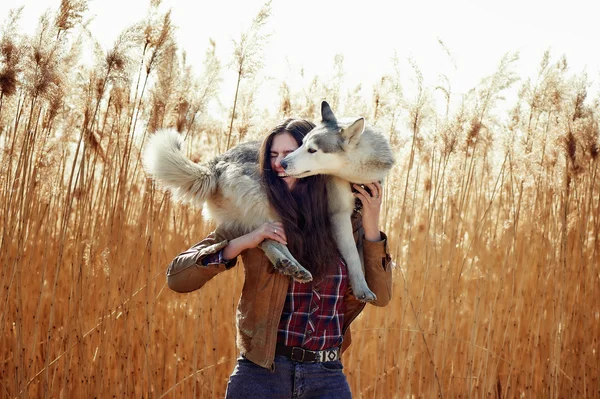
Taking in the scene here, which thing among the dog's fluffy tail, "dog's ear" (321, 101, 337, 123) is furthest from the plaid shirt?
"dog's ear" (321, 101, 337, 123)

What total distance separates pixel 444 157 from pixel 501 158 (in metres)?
1.19

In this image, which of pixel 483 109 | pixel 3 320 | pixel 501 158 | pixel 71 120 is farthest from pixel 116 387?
pixel 501 158

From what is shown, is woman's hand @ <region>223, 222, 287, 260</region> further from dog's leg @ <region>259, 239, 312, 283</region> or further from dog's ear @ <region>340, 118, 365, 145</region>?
dog's ear @ <region>340, 118, 365, 145</region>

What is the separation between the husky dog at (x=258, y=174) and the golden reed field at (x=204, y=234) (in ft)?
2.19

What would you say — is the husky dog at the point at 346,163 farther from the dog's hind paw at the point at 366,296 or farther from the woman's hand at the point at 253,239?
the woman's hand at the point at 253,239

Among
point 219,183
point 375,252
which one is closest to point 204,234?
point 219,183

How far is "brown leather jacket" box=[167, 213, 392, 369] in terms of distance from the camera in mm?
2176

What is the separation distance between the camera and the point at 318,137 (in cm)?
257

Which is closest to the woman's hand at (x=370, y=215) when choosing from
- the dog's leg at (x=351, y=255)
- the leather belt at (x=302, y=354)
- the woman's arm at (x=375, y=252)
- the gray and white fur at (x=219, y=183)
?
the woman's arm at (x=375, y=252)

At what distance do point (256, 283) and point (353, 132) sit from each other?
0.79 metres

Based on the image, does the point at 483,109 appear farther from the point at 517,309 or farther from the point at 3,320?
the point at 3,320

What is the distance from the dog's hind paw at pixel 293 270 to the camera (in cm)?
223

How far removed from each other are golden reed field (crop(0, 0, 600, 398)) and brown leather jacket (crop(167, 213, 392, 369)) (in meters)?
0.79

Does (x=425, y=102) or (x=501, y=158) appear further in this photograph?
(x=501, y=158)
